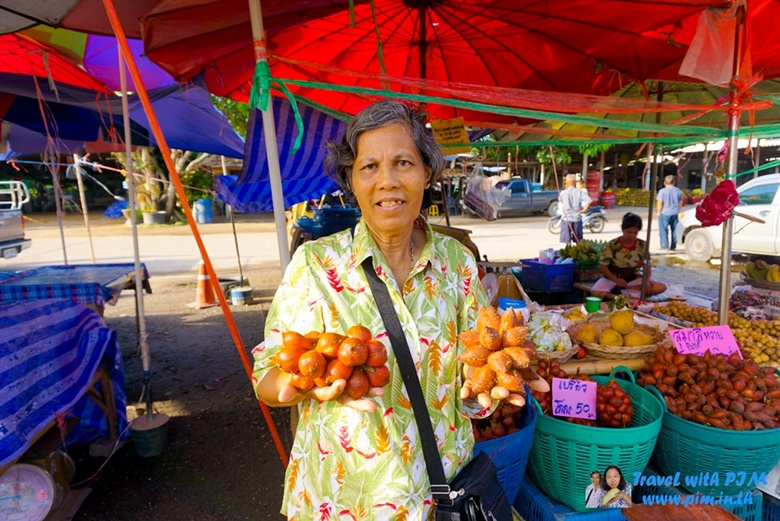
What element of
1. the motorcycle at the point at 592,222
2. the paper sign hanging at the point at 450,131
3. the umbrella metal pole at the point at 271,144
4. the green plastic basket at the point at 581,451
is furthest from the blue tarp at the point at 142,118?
the motorcycle at the point at 592,222

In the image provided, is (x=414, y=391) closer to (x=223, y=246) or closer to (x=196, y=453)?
(x=196, y=453)

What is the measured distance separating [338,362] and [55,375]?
9.22ft

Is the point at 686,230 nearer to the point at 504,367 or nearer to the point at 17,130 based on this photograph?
the point at 504,367

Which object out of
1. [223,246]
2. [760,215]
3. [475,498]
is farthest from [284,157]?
[223,246]

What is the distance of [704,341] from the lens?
275 centimetres

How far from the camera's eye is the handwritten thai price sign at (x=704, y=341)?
8.79 feet

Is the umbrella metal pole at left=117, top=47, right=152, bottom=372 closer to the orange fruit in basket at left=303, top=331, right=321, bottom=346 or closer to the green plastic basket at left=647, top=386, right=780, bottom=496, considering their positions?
the orange fruit in basket at left=303, top=331, right=321, bottom=346

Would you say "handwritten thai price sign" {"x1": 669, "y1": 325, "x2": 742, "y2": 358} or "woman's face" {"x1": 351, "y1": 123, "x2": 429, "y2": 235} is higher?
"woman's face" {"x1": 351, "y1": 123, "x2": 429, "y2": 235}

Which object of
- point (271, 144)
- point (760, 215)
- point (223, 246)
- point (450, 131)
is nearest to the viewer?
point (271, 144)

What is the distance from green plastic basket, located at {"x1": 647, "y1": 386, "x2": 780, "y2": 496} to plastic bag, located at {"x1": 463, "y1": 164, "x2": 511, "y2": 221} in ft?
13.5

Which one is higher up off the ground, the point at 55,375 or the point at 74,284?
the point at 74,284

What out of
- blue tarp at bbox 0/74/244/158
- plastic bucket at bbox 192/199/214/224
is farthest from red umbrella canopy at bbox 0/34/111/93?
plastic bucket at bbox 192/199/214/224

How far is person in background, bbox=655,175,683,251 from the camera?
38.4 ft

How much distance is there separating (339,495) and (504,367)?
65cm
